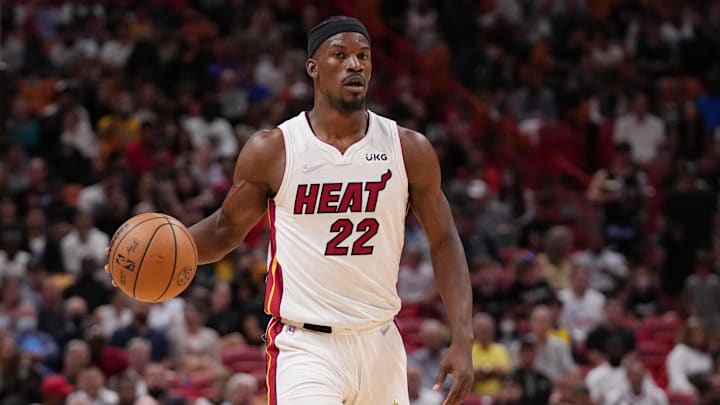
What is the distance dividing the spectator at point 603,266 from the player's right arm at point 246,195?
913cm

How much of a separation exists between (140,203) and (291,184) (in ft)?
27.2

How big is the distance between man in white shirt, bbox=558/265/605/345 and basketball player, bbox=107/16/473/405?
25.3ft

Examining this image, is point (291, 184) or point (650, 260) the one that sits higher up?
point (291, 184)

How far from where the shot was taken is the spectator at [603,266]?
15.3 metres

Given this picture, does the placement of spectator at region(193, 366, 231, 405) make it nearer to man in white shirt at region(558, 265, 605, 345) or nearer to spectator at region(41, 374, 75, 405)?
spectator at region(41, 374, 75, 405)

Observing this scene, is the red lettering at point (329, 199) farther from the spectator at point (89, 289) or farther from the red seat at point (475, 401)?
the spectator at point (89, 289)

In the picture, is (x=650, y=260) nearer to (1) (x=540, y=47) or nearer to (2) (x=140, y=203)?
(1) (x=540, y=47)

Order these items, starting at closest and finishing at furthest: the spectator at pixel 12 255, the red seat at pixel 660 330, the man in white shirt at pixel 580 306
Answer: the spectator at pixel 12 255, the man in white shirt at pixel 580 306, the red seat at pixel 660 330

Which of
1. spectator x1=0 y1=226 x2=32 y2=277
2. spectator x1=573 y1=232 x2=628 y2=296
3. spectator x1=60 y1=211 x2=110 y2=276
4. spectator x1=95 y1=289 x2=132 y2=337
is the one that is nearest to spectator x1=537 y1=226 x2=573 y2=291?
spectator x1=573 y1=232 x2=628 y2=296

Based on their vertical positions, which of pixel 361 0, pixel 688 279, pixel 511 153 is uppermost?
pixel 361 0

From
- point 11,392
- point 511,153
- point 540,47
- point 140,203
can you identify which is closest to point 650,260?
point 511,153

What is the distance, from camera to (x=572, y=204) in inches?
680

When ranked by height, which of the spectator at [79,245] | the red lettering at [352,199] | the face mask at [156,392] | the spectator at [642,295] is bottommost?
the spectator at [642,295]

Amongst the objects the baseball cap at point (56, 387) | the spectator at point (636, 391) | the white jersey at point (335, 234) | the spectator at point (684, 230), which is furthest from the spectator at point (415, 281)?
the white jersey at point (335, 234)
